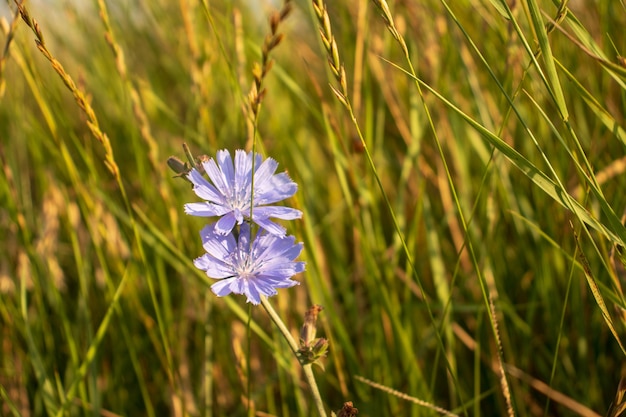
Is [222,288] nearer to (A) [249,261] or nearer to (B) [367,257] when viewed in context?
(A) [249,261]

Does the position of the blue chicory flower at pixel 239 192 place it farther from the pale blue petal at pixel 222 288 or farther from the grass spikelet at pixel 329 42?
the grass spikelet at pixel 329 42

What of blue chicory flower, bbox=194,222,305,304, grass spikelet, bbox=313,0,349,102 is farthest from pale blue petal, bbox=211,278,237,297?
grass spikelet, bbox=313,0,349,102

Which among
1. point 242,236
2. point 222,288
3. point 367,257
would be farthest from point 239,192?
point 367,257

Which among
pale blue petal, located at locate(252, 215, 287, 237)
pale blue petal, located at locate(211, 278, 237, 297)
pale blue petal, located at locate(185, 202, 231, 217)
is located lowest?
pale blue petal, located at locate(211, 278, 237, 297)

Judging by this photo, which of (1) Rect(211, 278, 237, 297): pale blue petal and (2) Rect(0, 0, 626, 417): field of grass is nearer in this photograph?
(1) Rect(211, 278, 237, 297): pale blue petal

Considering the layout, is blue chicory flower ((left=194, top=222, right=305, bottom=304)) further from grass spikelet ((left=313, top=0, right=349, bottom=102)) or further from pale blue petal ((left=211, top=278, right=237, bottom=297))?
grass spikelet ((left=313, top=0, right=349, bottom=102))

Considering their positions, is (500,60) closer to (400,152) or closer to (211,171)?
(400,152)
